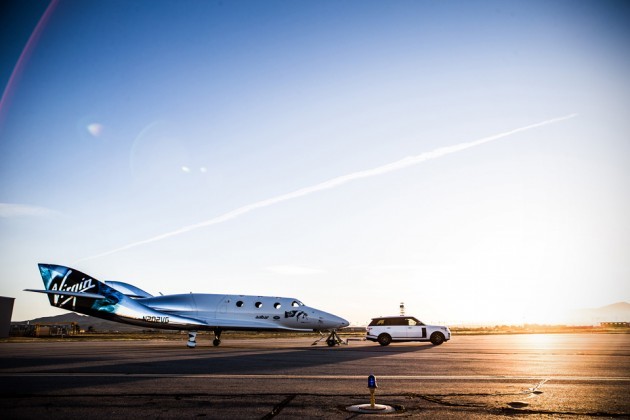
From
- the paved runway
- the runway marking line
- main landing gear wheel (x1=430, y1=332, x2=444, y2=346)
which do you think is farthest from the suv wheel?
the runway marking line

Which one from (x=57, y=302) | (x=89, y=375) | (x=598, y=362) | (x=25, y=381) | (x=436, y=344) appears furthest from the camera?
(x=436, y=344)

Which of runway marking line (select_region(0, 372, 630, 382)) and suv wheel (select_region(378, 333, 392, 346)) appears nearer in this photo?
runway marking line (select_region(0, 372, 630, 382))

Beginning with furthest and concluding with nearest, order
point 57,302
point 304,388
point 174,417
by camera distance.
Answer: point 57,302 → point 304,388 → point 174,417

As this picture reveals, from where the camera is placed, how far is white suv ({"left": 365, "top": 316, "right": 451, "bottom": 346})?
29297mm

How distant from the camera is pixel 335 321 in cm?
3198

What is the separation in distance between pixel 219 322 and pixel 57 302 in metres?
10.4

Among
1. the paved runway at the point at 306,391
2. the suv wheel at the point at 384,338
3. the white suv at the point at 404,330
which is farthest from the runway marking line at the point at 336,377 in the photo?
the suv wheel at the point at 384,338

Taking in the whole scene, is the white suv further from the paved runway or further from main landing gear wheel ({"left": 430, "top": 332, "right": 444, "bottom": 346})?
the paved runway

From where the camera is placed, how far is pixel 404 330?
29.4 metres

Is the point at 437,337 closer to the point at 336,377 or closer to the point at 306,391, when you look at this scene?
the point at 336,377

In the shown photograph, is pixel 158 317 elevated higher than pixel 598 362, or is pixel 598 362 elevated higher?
pixel 158 317

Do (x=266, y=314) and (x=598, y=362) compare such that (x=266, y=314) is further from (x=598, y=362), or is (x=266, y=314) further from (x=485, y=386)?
(x=485, y=386)

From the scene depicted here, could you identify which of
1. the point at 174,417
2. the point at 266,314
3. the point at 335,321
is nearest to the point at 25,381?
the point at 174,417

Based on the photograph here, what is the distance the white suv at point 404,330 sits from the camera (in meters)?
29.3
